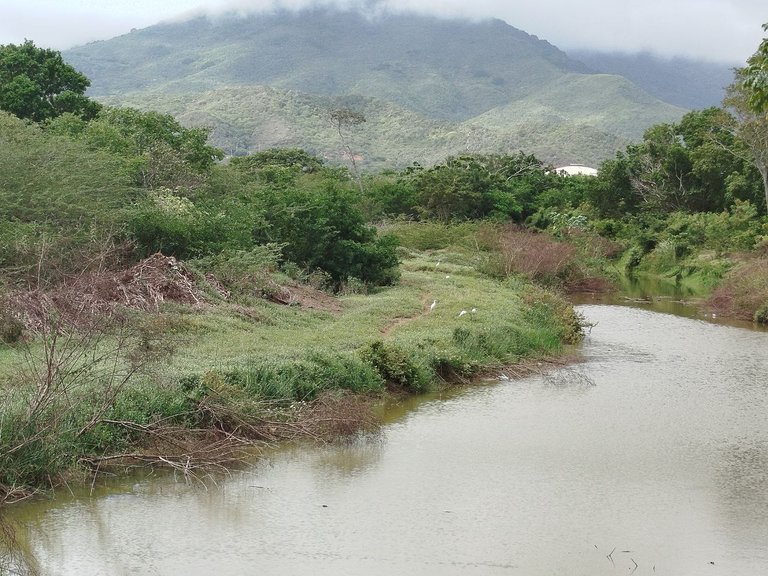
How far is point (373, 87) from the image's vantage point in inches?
5699

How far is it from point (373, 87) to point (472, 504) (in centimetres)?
13782

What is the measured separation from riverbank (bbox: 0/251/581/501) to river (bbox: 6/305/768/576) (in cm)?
47

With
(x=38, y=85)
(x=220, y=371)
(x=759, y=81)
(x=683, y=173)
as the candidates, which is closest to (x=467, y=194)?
(x=683, y=173)

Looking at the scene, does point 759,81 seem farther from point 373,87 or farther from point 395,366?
point 373,87

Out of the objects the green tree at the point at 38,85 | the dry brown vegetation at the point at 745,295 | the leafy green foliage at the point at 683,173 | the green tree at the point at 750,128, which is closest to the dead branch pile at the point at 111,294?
the dry brown vegetation at the point at 745,295

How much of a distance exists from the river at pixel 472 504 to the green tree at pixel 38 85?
26.9 meters

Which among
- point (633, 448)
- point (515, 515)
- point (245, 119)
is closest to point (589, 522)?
point (515, 515)

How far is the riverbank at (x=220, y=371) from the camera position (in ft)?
34.7

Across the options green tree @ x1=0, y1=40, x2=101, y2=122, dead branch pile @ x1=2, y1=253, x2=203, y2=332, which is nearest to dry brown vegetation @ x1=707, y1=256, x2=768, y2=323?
dead branch pile @ x1=2, y1=253, x2=203, y2=332

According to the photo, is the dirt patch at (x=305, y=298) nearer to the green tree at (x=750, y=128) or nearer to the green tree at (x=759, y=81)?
the green tree at (x=759, y=81)

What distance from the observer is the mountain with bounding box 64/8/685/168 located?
8925 centimetres

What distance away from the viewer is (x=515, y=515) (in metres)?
10.3

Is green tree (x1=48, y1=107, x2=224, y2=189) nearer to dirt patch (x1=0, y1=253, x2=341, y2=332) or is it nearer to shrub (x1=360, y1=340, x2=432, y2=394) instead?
dirt patch (x1=0, y1=253, x2=341, y2=332)

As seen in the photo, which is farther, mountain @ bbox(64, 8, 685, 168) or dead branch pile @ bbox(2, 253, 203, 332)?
mountain @ bbox(64, 8, 685, 168)
